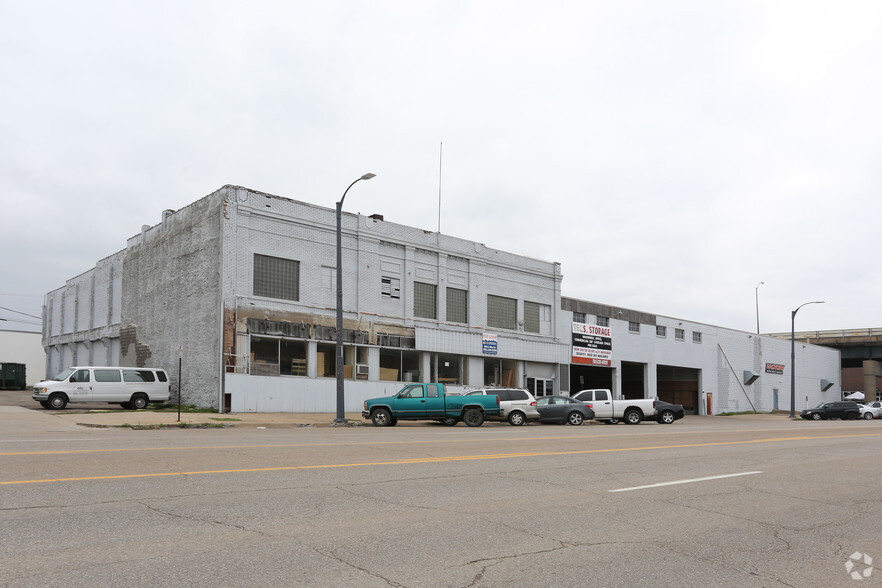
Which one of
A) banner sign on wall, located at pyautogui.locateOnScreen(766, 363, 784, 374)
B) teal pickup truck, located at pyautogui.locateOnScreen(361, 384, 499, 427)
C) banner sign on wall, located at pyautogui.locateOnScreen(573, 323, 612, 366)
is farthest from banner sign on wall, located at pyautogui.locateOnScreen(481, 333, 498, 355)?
banner sign on wall, located at pyautogui.locateOnScreen(766, 363, 784, 374)

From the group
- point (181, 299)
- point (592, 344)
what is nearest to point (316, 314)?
point (181, 299)

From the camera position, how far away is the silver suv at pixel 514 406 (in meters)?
28.3

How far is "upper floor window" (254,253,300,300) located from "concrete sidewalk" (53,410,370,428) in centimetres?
564

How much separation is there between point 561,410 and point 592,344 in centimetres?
1864

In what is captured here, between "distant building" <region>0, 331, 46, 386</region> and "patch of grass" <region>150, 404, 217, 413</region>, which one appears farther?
"distant building" <region>0, 331, 46, 386</region>

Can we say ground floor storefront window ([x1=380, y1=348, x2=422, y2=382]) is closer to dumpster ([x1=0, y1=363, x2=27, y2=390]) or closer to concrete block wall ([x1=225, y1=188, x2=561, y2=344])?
concrete block wall ([x1=225, y1=188, x2=561, y2=344])

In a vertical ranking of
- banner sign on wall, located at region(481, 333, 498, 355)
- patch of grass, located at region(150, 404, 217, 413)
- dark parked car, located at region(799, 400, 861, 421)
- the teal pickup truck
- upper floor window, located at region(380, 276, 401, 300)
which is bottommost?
dark parked car, located at region(799, 400, 861, 421)

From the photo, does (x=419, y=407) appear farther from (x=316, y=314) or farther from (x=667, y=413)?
(x=667, y=413)

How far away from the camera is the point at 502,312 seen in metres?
43.1

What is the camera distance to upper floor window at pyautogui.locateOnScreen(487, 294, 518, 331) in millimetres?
42375

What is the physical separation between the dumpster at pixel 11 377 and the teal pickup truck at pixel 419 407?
Answer: 38660 millimetres

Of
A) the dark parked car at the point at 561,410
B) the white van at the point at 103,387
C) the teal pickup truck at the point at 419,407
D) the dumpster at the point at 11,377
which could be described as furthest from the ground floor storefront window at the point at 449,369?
the dumpster at the point at 11,377

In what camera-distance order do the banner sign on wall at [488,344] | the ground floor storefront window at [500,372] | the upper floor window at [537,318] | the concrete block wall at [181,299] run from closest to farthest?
the concrete block wall at [181,299] < the banner sign on wall at [488,344] < the ground floor storefront window at [500,372] < the upper floor window at [537,318]

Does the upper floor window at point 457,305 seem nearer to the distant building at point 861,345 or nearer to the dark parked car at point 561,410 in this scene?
the dark parked car at point 561,410
